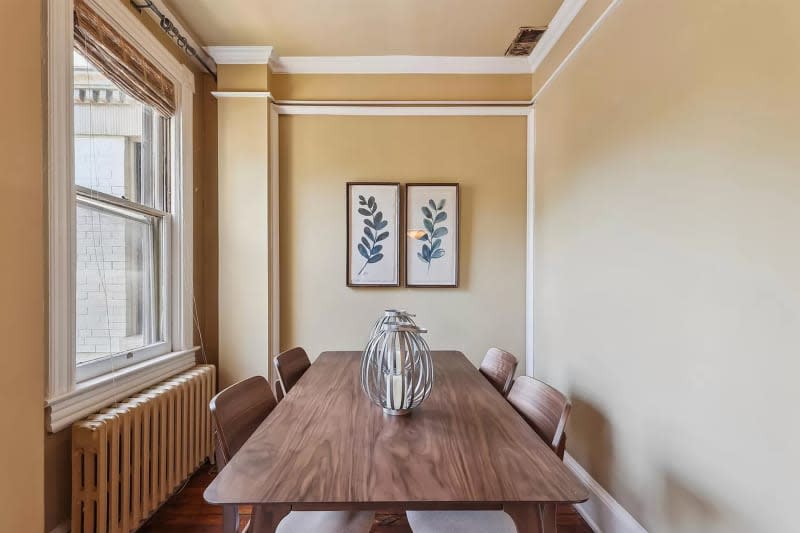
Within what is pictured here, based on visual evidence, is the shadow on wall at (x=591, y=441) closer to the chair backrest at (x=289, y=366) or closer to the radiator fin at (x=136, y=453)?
the chair backrest at (x=289, y=366)

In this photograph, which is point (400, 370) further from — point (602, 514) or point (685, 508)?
point (602, 514)

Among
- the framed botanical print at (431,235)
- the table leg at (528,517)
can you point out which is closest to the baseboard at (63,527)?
the table leg at (528,517)

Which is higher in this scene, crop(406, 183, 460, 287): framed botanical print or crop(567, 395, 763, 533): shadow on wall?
crop(406, 183, 460, 287): framed botanical print

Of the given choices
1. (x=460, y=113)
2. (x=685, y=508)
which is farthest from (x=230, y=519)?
(x=460, y=113)

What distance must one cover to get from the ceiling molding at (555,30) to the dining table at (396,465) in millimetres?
2128

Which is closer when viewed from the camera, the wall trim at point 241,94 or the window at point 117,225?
the window at point 117,225

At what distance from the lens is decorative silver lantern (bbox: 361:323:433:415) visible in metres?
1.30

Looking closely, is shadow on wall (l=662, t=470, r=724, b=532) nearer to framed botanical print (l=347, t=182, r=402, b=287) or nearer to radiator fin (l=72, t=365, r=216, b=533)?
framed botanical print (l=347, t=182, r=402, b=287)

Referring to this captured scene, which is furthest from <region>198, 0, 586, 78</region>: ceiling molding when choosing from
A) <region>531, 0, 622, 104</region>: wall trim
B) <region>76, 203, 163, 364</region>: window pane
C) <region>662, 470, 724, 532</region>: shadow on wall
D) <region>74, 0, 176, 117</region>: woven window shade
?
<region>662, 470, 724, 532</region>: shadow on wall

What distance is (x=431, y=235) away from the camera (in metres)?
2.78

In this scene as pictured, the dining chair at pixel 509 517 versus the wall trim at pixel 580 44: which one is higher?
the wall trim at pixel 580 44

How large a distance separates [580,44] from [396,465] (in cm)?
224

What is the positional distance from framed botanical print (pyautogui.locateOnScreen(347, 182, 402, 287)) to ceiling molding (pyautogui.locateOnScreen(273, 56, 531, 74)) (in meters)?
0.84

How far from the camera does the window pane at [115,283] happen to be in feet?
5.59
